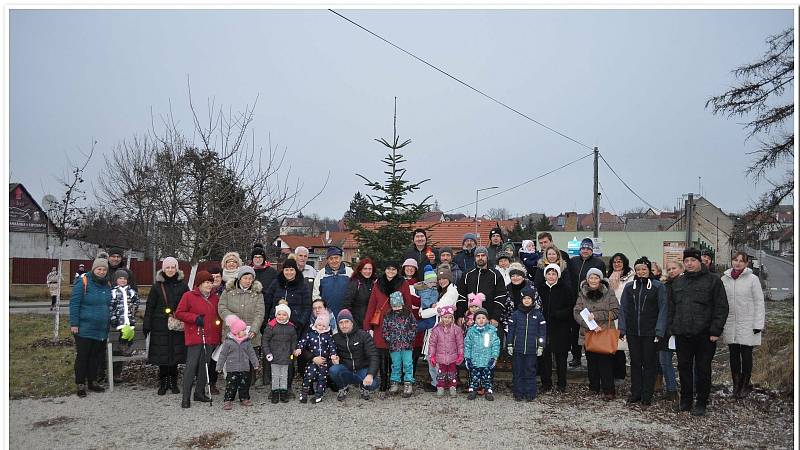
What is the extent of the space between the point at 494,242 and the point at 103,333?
5812 millimetres

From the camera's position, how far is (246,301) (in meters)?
7.81

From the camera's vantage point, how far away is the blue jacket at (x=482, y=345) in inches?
297

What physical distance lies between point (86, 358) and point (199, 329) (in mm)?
1699

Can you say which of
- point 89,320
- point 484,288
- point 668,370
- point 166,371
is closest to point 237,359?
point 166,371

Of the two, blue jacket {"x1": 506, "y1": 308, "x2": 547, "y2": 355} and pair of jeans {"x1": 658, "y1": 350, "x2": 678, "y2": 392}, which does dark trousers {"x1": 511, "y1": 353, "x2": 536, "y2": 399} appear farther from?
pair of jeans {"x1": 658, "y1": 350, "x2": 678, "y2": 392}

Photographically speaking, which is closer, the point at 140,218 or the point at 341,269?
the point at 341,269

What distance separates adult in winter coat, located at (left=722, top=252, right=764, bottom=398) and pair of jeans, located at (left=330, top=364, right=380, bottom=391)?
4.53 m

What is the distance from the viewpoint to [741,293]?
725cm

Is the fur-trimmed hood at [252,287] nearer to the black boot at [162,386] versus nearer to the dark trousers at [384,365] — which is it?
the black boot at [162,386]

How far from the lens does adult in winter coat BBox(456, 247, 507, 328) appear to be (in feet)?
26.4

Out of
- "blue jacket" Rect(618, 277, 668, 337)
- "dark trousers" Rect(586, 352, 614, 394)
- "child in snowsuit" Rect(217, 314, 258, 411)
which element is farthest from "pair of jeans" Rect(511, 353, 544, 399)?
"child in snowsuit" Rect(217, 314, 258, 411)

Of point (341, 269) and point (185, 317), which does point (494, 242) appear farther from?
point (185, 317)

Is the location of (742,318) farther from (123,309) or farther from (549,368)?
(123,309)

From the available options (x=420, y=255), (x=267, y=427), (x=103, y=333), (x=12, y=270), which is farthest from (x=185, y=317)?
(x=12, y=270)
